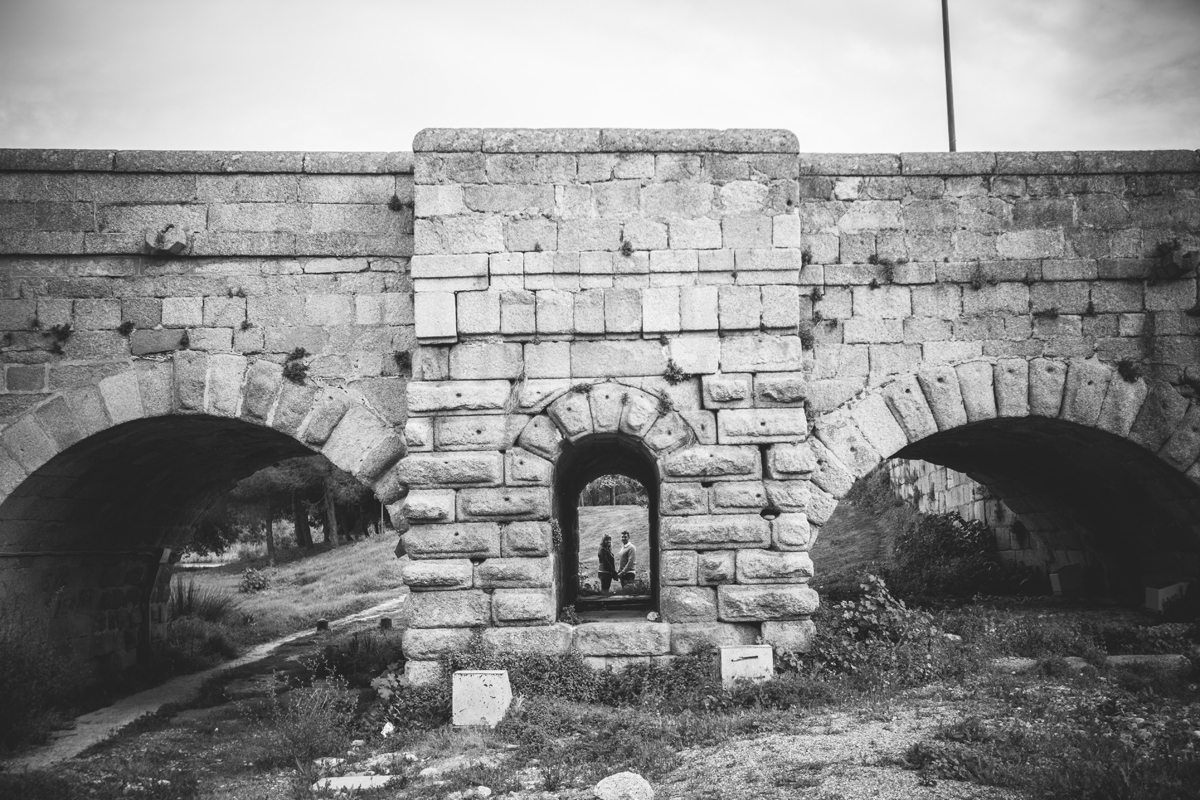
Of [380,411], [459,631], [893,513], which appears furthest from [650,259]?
[893,513]

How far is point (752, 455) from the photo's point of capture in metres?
8.10

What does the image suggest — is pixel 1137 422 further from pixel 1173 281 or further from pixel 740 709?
pixel 740 709

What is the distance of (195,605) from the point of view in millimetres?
15281

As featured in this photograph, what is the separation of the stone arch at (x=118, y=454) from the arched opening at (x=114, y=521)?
0.02 meters

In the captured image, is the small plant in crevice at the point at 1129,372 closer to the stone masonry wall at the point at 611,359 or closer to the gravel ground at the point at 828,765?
the stone masonry wall at the point at 611,359

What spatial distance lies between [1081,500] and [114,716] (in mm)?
11341

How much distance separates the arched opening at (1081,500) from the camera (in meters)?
9.54

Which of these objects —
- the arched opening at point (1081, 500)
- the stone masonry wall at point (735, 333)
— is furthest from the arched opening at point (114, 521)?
the arched opening at point (1081, 500)

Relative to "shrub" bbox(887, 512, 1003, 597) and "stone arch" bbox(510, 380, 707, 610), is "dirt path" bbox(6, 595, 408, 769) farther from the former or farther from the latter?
"shrub" bbox(887, 512, 1003, 597)

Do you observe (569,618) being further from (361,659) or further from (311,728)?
(361,659)

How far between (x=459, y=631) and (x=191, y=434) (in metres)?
4.09

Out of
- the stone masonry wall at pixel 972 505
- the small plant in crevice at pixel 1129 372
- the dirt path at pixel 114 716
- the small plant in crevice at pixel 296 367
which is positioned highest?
the small plant in crevice at pixel 296 367

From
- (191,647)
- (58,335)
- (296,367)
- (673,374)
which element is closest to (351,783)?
(296,367)

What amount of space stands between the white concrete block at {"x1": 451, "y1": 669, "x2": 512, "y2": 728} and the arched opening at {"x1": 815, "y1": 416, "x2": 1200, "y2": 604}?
4588mm
